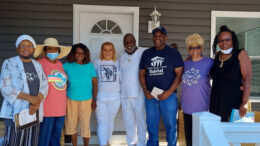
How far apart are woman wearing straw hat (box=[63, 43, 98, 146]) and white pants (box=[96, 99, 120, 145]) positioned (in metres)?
0.15

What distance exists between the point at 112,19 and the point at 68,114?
5.96ft

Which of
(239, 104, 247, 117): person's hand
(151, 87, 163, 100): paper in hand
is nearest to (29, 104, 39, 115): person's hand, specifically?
(151, 87, 163, 100): paper in hand

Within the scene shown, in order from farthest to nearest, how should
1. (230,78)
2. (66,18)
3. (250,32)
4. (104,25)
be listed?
1. (250,32)
2. (104,25)
3. (66,18)
4. (230,78)

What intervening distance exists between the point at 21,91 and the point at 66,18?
1.95m

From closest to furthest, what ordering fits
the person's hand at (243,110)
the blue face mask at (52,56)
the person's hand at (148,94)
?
the person's hand at (243,110) < the blue face mask at (52,56) < the person's hand at (148,94)

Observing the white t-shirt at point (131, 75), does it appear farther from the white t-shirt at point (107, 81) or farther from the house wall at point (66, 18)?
the house wall at point (66, 18)

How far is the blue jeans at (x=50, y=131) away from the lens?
2.76 meters

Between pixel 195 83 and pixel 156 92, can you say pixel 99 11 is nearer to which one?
pixel 156 92

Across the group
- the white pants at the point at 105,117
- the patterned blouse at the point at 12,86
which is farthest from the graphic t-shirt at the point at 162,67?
the patterned blouse at the point at 12,86

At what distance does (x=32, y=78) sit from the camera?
8.00 feet

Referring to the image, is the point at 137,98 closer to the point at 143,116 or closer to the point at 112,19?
the point at 143,116

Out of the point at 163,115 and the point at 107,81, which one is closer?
the point at 163,115

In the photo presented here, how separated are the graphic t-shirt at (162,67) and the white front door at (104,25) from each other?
115 cm

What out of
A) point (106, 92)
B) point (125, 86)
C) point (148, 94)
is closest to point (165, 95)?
point (148, 94)
